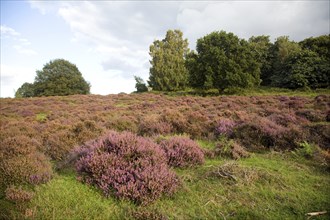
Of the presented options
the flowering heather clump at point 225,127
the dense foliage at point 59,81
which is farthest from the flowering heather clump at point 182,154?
the dense foliage at point 59,81

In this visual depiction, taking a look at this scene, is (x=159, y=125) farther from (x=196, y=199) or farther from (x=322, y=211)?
(x=322, y=211)

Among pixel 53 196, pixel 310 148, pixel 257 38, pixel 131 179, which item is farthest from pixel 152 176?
pixel 257 38

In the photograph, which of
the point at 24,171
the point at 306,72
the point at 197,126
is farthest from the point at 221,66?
the point at 24,171

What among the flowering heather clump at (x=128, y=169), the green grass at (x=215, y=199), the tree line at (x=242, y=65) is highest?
the tree line at (x=242, y=65)

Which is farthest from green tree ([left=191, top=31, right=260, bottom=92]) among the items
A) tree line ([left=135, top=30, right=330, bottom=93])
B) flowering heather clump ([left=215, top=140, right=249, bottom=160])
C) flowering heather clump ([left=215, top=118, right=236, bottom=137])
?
flowering heather clump ([left=215, top=140, right=249, bottom=160])

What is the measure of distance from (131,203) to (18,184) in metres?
2.34

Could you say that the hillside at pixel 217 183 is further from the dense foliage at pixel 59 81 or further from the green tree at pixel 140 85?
the green tree at pixel 140 85

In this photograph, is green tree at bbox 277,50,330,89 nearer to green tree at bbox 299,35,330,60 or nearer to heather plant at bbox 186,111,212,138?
green tree at bbox 299,35,330,60

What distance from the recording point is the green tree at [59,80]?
1998 inches

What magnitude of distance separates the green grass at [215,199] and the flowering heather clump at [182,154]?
0.44 meters

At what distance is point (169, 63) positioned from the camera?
52.3m

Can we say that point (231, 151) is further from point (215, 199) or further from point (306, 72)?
point (306, 72)

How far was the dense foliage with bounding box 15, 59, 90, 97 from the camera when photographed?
50750mm

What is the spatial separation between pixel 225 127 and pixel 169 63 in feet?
151
